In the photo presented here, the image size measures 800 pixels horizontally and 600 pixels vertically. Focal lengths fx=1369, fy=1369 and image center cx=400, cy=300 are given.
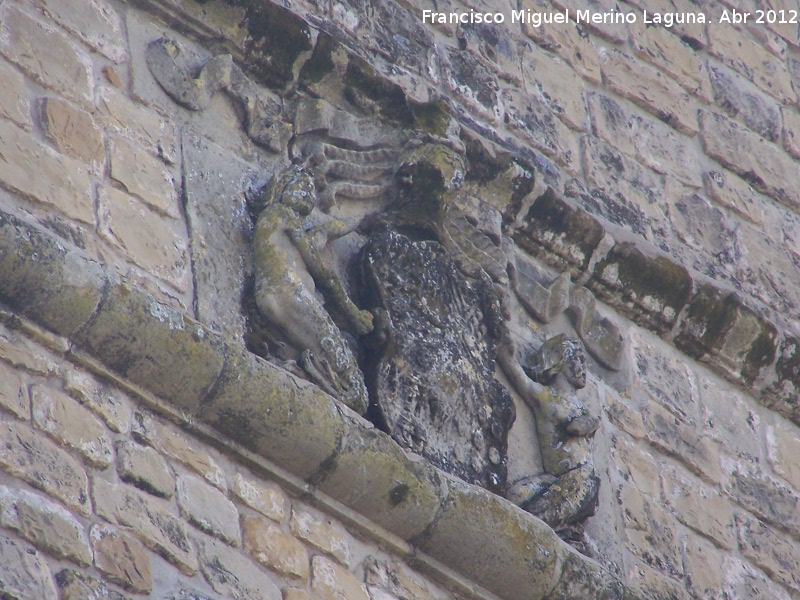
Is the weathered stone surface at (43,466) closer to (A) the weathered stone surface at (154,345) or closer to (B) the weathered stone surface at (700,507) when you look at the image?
(A) the weathered stone surface at (154,345)

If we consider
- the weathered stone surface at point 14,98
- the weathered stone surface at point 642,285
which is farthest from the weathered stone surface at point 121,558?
the weathered stone surface at point 642,285

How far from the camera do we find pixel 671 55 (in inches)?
252

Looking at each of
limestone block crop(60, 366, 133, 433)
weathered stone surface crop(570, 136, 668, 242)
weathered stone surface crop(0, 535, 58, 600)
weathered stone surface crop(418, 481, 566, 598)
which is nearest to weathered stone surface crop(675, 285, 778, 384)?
weathered stone surface crop(570, 136, 668, 242)

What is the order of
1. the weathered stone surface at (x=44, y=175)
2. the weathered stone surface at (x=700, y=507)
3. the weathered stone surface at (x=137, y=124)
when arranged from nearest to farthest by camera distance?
the weathered stone surface at (x=44, y=175), the weathered stone surface at (x=137, y=124), the weathered stone surface at (x=700, y=507)

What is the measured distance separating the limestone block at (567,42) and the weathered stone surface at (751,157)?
667mm

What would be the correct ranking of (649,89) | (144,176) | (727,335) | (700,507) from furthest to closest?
(649,89)
(727,335)
(700,507)
(144,176)

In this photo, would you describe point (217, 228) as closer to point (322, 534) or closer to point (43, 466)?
point (322, 534)

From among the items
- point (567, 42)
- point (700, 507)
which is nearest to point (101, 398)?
point (700, 507)

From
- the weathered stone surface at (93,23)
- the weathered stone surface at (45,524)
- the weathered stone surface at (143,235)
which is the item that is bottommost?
the weathered stone surface at (45,524)

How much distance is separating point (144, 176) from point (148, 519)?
1065 mm

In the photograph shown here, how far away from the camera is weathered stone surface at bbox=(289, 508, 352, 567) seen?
3.47 metres

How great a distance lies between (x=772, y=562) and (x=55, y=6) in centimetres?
312

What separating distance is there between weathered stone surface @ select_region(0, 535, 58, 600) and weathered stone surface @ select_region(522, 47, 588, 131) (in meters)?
3.33

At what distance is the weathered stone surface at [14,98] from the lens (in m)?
3.48
